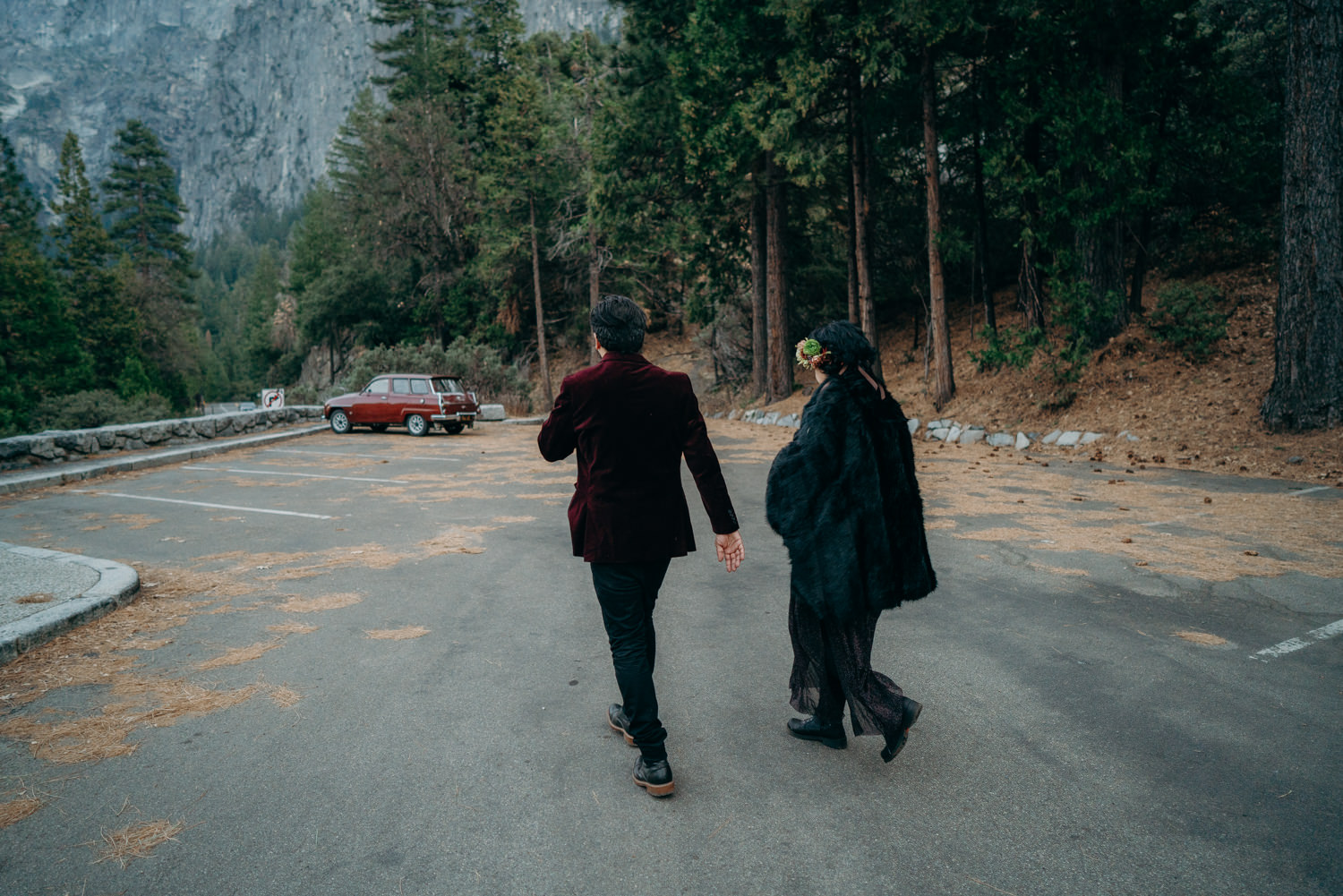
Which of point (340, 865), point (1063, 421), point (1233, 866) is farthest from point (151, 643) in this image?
point (1063, 421)

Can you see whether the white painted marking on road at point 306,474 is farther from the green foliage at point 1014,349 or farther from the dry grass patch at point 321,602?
the green foliage at point 1014,349

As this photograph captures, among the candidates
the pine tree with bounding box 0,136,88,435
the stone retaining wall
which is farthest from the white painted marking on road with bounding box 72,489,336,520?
the pine tree with bounding box 0,136,88,435

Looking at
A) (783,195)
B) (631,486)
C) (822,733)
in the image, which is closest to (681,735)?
(822,733)

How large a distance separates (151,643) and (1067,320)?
16.1 meters

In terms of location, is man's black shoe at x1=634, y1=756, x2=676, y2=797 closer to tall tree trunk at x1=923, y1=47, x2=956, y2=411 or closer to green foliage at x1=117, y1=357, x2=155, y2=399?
tall tree trunk at x1=923, y1=47, x2=956, y2=411

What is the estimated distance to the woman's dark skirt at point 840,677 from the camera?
11.3ft

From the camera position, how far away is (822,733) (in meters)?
3.65

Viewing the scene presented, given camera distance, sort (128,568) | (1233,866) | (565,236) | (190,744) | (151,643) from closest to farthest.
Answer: (1233,866) < (190,744) < (151,643) < (128,568) < (565,236)

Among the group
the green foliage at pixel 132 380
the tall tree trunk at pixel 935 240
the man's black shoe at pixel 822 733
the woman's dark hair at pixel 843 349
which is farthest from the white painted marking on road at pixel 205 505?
the green foliage at pixel 132 380

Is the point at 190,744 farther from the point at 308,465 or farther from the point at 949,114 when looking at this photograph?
the point at 949,114

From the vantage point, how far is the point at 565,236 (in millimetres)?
36688

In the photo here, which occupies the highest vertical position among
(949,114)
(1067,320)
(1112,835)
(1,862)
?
(949,114)

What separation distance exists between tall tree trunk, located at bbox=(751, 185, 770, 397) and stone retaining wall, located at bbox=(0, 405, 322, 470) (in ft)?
51.3

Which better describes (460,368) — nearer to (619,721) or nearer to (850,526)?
(619,721)
